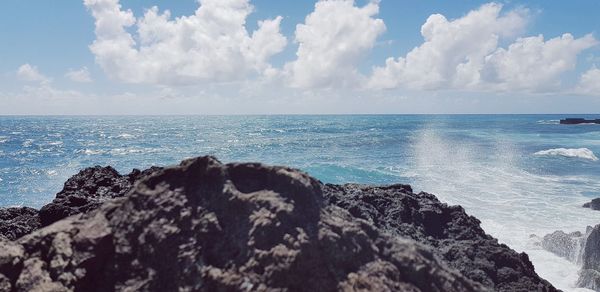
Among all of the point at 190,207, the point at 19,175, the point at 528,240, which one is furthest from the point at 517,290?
the point at 19,175

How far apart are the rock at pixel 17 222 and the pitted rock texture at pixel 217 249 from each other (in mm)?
2811

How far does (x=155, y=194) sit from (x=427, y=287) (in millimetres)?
2630

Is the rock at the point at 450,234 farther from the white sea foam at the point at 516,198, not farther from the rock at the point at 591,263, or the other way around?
the white sea foam at the point at 516,198

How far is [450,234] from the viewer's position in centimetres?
667

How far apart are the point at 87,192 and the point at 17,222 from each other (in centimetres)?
127

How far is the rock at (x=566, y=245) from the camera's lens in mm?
14132

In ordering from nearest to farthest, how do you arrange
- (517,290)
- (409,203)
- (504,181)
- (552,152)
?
(517,290)
(409,203)
(504,181)
(552,152)

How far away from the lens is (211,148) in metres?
53.1

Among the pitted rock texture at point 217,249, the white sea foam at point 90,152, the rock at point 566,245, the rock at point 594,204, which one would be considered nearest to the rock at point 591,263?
the rock at point 566,245

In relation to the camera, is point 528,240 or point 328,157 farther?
point 328,157

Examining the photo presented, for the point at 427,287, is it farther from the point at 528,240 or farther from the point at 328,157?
the point at 328,157

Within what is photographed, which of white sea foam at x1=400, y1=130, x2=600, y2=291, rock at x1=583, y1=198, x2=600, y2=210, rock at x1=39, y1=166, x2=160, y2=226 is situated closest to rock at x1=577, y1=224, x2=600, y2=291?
white sea foam at x1=400, y1=130, x2=600, y2=291

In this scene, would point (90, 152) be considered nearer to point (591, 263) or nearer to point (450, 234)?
point (591, 263)

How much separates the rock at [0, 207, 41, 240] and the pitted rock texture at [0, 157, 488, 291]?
2811 millimetres
